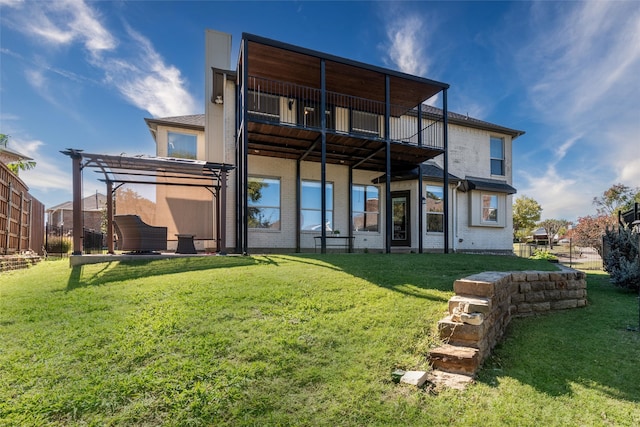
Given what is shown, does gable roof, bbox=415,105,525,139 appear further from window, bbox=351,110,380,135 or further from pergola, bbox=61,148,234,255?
pergola, bbox=61,148,234,255

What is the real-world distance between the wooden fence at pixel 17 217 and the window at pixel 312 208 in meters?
8.41

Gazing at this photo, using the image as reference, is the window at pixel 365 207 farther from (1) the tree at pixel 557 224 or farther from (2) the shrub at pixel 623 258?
(1) the tree at pixel 557 224

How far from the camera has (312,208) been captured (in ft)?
40.3

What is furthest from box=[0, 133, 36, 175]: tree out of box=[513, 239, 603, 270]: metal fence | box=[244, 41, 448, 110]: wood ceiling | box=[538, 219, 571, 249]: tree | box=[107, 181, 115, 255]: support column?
box=[538, 219, 571, 249]: tree

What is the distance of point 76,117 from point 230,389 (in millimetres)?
13932

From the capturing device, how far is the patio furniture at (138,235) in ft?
26.7

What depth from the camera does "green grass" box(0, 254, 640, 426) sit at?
2.62 m

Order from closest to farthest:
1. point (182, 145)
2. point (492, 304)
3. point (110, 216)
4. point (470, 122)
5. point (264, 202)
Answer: point (492, 304) → point (110, 216) → point (264, 202) → point (182, 145) → point (470, 122)

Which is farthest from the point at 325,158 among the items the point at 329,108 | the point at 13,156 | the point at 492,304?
the point at 13,156

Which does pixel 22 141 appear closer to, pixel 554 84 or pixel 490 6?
pixel 490 6

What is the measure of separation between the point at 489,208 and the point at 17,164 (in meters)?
21.4

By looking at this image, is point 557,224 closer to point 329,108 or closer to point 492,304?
point 329,108

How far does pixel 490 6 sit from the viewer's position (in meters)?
10.9

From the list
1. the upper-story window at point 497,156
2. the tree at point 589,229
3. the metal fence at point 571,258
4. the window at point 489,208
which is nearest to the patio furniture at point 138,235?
the window at point 489,208
